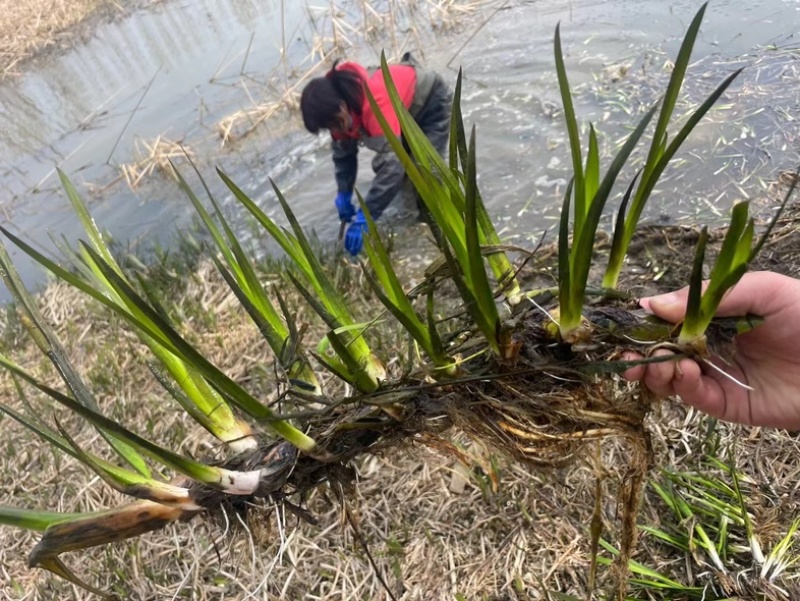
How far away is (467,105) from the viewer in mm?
5617

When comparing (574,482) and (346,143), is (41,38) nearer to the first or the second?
(346,143)

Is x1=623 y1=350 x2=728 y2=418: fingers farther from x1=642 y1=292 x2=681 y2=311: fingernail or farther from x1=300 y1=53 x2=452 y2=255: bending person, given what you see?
x1=300 y1=53 x2=452 y2=255: bending person

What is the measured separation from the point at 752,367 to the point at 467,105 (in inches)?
187

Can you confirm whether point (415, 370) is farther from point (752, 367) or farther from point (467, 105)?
A: point (467, 105)

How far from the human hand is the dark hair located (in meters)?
3.31

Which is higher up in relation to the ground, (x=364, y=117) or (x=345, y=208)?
(x=364, y=117)

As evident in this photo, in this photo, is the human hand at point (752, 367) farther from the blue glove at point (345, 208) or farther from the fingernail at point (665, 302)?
the blue glove at point (345, 208)

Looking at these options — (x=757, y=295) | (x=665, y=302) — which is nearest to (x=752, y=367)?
Result: (x=757, y=295)

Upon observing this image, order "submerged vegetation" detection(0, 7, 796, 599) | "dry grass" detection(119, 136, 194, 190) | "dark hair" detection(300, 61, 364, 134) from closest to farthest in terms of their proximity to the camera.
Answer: "submerged vegetation" detection(0, 7, 796, 599) → "dark hair" detection(300, 61, 364, 134) → "dry grass" detection(119, 136, 194, 190)

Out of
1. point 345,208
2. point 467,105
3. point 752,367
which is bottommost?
point 467,105

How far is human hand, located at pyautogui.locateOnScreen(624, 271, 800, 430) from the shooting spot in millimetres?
1159

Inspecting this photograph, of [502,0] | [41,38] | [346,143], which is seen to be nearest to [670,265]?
[346,143]

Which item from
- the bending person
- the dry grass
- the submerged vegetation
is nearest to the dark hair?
the bending person

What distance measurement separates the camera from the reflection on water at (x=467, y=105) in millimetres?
4055
